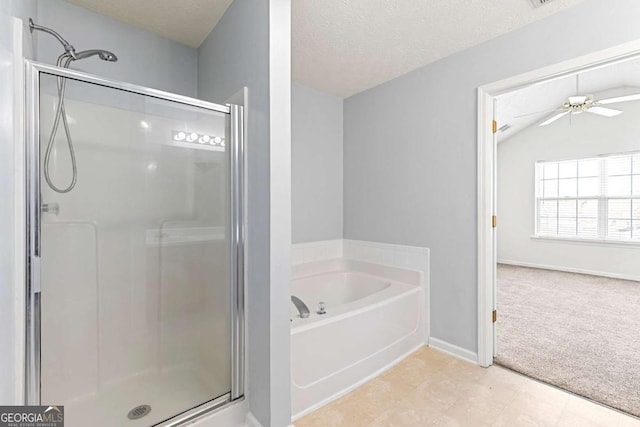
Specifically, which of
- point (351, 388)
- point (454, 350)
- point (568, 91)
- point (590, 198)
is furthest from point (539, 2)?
point (590, 198)

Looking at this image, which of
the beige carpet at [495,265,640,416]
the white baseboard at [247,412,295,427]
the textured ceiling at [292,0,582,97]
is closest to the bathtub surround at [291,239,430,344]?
the beige carpet at [495,265,640,416]

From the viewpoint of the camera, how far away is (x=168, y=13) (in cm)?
190

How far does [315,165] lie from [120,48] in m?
1.79

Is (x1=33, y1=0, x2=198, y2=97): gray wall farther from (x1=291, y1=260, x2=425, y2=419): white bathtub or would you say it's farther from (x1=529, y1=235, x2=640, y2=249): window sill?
(x1=529, y1=235, x2=640, y2=249): window sill

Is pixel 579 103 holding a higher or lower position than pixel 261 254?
higher

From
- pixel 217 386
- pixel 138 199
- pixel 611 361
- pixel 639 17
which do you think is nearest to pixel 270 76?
pixel 138 199

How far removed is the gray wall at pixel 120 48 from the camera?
70.8 inches

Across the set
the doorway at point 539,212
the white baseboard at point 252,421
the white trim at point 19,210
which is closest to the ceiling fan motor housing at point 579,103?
the doorway at point 539,212

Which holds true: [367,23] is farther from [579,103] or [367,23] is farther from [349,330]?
[579,103]

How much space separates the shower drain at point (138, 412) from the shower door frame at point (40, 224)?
0.11 metres

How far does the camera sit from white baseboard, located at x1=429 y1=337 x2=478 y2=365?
218cm

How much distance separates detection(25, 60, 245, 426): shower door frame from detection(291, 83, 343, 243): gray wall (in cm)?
126

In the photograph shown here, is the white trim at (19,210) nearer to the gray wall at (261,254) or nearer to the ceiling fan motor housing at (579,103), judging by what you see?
the gray wall at (261,254)

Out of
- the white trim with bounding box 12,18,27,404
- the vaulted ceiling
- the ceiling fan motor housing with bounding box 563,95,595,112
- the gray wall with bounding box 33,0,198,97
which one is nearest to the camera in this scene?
the white trim with bounding box 12,18,27,404
